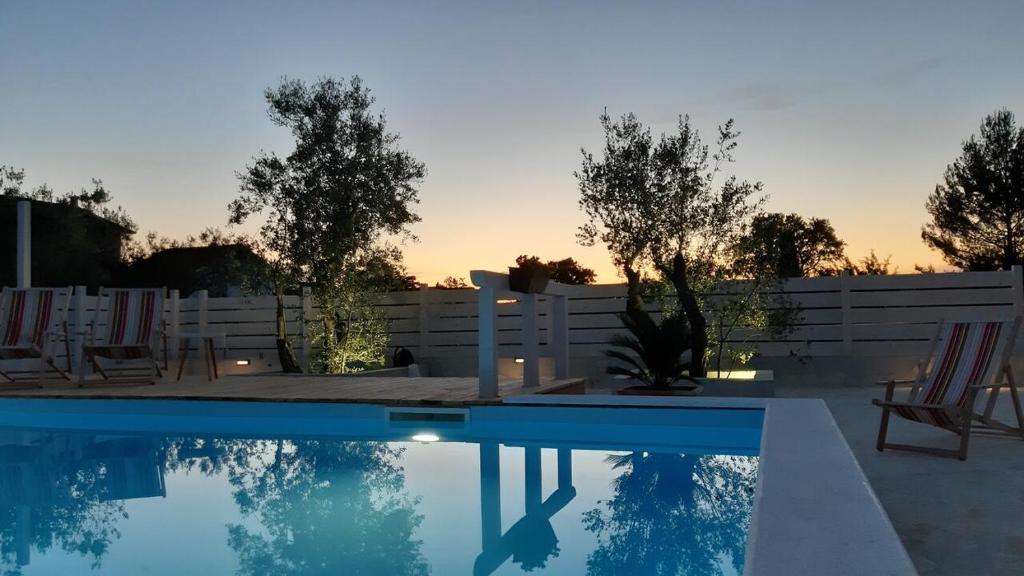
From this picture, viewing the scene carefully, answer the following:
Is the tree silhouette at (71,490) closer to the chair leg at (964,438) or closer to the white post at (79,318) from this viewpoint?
the chair leg at (964,438)

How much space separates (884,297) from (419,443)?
302 inches

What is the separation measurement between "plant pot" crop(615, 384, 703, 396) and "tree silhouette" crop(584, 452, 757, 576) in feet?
8.69

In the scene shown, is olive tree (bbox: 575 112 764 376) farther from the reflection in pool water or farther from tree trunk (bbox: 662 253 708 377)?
the reflection in pool water

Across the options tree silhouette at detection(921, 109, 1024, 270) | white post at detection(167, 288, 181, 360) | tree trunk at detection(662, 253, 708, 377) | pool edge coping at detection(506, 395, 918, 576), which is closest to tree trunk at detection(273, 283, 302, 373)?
white post at detection(167, 288, 181, 360)

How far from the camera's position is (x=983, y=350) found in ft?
16.4

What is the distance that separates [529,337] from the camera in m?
7.82

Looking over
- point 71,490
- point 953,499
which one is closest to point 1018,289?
point 953,499

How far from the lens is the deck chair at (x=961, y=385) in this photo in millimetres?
4629

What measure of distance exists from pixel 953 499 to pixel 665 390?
15.3ft

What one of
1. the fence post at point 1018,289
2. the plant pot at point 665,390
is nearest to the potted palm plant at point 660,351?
the plant pot at point 665,390

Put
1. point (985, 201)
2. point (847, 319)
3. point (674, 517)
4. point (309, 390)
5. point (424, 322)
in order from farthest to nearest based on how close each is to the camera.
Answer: point (985, 201) < point (424, 322) < point (847, 319) < point (309, 390) < point (674, 517)

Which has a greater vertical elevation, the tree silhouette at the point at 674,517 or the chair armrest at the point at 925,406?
the chair armrest at the point at 925,406

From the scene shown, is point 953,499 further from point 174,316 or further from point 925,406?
point 174,316

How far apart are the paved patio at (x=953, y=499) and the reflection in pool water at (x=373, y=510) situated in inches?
25.7
